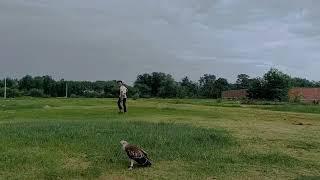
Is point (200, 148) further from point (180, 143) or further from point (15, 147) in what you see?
point (15, 147)

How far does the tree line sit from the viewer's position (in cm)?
9325

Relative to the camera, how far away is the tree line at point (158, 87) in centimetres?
9325

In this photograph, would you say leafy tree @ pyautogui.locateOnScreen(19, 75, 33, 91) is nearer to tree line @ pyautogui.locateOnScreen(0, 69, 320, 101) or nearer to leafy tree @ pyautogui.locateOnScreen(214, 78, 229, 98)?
tree line @ pyautogui.locateOnScreen(0, 69, 320, 101)

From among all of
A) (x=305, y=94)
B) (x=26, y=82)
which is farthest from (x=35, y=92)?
(x=305, y=94)

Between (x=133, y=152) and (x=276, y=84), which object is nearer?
(x=133, y=152)

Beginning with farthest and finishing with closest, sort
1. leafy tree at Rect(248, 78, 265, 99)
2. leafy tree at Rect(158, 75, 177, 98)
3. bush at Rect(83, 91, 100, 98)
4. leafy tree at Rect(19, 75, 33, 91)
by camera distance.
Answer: leafy tree at Rect(19, 75, 33, 91) < leafy tree at Rect(158, 75, 177, 98) < bush at Rect(83, 91, 100, 98) < leafy tree at Rect(248, 78, 265, 99)

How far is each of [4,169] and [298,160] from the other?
852 cm

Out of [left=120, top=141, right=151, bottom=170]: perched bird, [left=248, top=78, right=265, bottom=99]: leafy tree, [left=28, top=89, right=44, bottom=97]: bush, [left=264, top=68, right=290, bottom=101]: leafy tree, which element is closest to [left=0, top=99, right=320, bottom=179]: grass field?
[left=120, top=141, right=151, bottom=170]: perched bird

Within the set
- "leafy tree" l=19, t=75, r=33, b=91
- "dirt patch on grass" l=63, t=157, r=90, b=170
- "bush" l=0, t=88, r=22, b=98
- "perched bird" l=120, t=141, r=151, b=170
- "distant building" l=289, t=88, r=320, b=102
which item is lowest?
"dirt patch on grass" l=63, t=157, r=90, b=170

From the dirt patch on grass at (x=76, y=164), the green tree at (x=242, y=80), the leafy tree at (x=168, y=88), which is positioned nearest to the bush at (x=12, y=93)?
the leafy tree at (x=168, y=88)

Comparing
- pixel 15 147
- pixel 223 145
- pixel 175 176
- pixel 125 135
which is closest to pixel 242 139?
pixel 223 145

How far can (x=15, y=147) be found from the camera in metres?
16.8

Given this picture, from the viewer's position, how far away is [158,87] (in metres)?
119

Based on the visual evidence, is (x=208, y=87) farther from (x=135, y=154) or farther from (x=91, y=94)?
(x=135, y=154)
